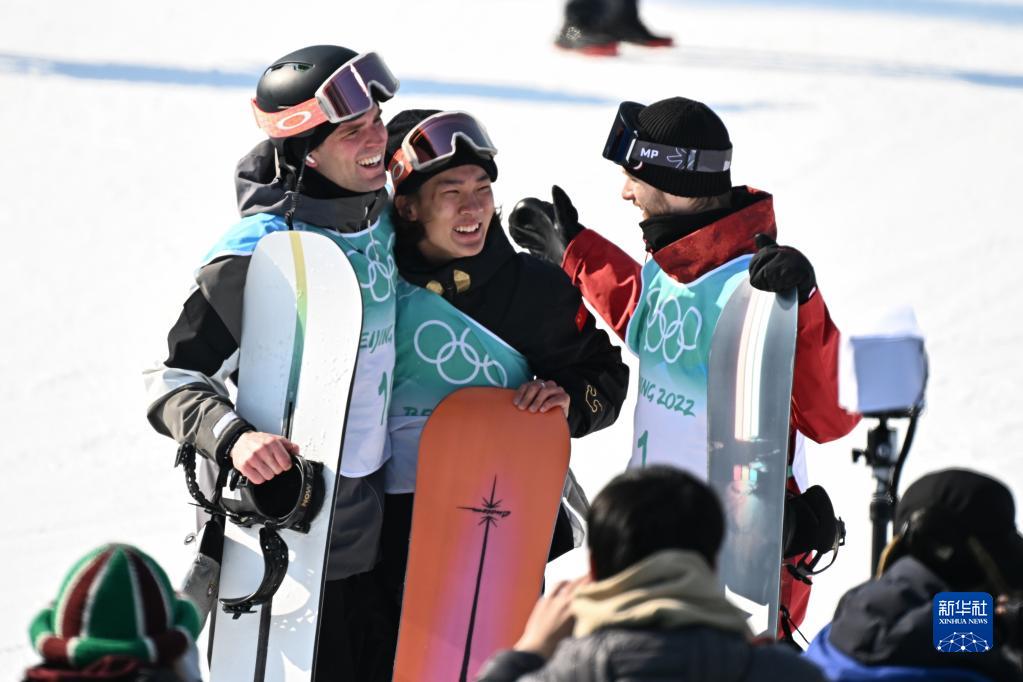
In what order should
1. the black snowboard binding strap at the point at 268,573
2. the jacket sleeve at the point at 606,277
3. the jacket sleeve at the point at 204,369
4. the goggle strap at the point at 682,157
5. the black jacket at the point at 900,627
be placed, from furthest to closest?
1. the jacket sleeve at the point at 606,277
2. the goggle strap at the point at 682,157
3. the black snowboard binding strap at the point at 268,573
4. the jacket sleeve at the point at 204,369
5. the black jacket at the point at 900,627

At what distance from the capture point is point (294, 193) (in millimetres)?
3617

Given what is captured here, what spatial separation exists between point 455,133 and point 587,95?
26.7 feet

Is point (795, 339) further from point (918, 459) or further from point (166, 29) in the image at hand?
point (166, 29)

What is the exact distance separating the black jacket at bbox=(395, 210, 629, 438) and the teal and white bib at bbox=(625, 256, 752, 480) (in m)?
0.09

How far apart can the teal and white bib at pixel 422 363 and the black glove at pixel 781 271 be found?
68 centimetres

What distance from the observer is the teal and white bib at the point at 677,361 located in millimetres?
3779

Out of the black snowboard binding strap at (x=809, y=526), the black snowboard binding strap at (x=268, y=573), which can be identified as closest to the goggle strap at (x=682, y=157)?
the black snowboard binding strap at (x=809, y=526)

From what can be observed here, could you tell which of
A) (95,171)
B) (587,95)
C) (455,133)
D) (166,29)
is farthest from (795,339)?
(166,29)

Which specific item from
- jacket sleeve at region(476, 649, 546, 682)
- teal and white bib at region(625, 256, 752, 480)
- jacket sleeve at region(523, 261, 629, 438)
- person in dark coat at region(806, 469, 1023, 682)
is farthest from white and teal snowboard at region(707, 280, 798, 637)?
jacket sleeve at region(476, 649, 546, 682)

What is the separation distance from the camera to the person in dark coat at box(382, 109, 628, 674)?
12.3ft

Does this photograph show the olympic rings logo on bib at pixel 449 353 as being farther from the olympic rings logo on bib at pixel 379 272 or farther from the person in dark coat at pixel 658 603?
the person in dark coat at pixel 658 603

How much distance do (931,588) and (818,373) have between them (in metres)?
1.29

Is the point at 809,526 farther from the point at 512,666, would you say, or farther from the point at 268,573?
the point at 512,666

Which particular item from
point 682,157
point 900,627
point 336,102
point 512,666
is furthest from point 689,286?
point 512,666
